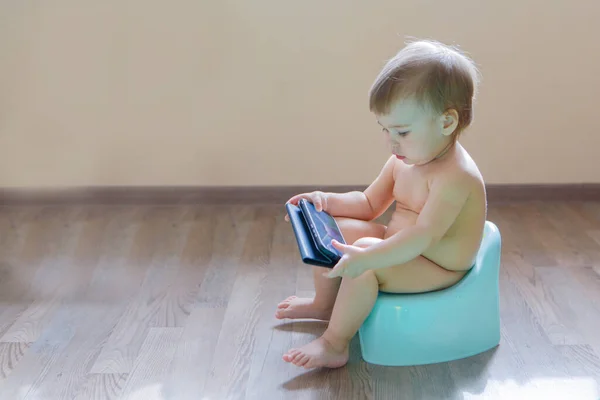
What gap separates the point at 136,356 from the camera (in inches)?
51.8

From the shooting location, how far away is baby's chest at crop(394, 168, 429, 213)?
1.27 metres

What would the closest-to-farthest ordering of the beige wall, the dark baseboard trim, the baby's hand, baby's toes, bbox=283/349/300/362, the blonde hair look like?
the blonde hair
baby's toes, bbox=283/349/300/362
the baby's hand
the beige wall
the dark baseboard trim

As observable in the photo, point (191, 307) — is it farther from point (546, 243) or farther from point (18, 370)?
point (546, 243)

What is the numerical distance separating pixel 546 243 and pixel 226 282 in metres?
0.81

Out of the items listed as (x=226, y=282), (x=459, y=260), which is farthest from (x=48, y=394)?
(x=459, y=260)

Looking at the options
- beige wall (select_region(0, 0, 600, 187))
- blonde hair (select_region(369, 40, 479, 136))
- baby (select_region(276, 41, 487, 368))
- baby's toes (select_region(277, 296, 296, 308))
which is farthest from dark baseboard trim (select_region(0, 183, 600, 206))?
blonde hair (select_region(369, 40, 479, 136))

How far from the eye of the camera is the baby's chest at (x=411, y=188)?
49.9 inches

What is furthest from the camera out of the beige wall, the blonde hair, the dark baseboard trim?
the dark baseboard trim

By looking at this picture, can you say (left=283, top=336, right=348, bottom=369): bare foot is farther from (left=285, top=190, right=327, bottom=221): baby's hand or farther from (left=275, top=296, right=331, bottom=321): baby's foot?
(left=285, top=190, right=327, bottom=221): baby's hand

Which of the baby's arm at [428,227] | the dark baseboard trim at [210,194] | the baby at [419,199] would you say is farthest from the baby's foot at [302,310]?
the dark baseboard trim at [210,194]

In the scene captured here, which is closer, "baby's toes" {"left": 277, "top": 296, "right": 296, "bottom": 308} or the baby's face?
the baby's face

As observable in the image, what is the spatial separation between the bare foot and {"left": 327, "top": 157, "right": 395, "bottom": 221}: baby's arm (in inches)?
10.5

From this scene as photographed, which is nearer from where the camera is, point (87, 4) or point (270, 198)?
point (87, 4)

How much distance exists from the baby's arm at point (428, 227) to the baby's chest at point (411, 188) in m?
0.05
